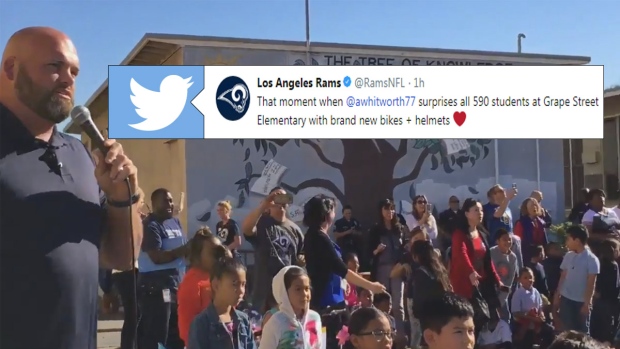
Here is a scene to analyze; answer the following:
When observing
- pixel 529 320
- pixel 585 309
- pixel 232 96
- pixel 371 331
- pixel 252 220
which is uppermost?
pixel 232 96

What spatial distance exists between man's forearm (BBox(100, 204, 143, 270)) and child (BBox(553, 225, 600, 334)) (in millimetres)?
6700

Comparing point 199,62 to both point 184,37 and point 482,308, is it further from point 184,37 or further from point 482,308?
point 482,308

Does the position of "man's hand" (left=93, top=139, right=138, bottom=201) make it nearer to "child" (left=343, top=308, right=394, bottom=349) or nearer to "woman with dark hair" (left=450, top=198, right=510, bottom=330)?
"child" (left=343, top=308, right=394, bottom=349)

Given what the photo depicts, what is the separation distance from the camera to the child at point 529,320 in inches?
319

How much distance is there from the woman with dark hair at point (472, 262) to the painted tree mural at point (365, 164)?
6041 millimetres

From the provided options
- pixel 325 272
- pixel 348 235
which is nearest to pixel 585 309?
pixel 325 272

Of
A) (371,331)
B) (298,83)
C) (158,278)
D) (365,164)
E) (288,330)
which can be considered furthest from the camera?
(365,164)

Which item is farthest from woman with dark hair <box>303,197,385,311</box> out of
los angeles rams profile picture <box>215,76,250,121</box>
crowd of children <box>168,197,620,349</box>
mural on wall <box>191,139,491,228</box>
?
mural on wall <box>191,139,491,228</box>

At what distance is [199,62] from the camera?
495 inches

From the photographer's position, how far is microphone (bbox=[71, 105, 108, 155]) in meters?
2.10

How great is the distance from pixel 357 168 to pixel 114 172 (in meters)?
11.8

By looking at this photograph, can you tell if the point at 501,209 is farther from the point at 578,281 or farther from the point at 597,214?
the point at 578,281

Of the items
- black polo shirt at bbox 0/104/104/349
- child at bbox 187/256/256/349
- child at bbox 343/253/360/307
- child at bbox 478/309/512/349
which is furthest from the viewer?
child at bbox 478/309/512/349

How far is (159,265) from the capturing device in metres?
6.38
